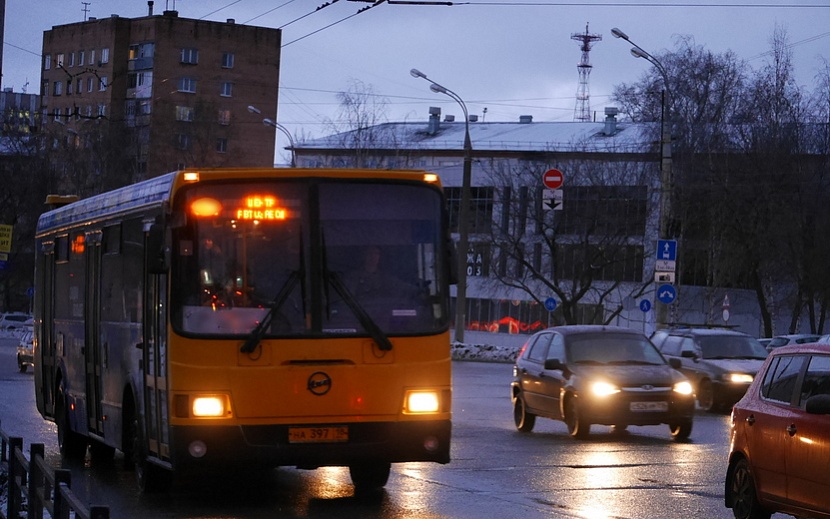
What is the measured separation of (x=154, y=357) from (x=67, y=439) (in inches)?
193

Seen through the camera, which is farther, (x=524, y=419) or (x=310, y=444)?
(x=524, y=419)

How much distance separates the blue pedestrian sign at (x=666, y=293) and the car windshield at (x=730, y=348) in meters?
5.84

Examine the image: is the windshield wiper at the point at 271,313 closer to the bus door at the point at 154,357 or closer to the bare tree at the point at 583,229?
the bus door at the point at 154,357

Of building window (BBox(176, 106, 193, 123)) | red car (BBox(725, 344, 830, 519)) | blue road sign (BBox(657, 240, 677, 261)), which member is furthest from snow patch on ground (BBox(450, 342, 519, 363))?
building window (BBox(176, 106, 193, 123))

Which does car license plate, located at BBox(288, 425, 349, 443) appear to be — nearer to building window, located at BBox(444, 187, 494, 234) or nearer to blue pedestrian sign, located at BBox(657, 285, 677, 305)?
blue pedestrian sign, located at BBox(657, 285, 677, 305)

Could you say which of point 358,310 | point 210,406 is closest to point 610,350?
point 358,310

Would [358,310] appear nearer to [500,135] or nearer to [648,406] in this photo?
[648,406]

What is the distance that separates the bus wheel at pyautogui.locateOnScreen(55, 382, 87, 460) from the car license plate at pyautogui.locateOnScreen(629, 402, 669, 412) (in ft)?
24.5

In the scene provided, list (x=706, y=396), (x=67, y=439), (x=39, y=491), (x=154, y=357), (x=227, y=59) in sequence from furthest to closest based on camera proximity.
A: (x=227, y=59) → (x=706, y=396) → (x=67, y=439) → (x=154, y=357) → (x=39, y=491)

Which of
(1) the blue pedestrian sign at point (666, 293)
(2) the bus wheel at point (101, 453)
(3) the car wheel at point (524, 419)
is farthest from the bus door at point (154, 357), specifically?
(1) the blue pedestrian sign at point (666, 293)

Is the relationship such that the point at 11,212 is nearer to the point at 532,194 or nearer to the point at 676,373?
the point at 532,194

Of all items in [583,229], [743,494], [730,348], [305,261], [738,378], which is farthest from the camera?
[583,229]

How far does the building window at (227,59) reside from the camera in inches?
4274

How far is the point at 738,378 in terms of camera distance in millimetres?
27609
